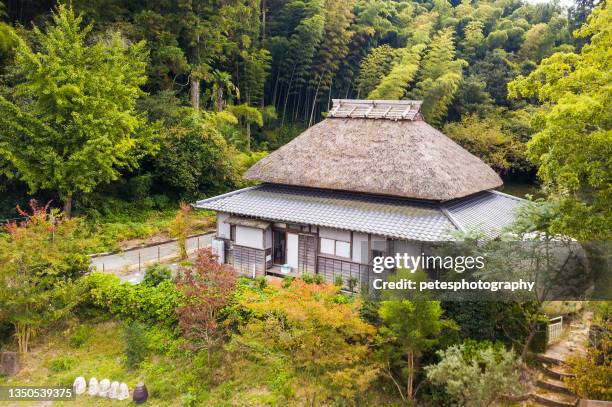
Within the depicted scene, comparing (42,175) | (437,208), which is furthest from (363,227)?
(42,175)

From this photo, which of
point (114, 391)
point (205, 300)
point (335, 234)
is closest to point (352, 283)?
point (335, 234)

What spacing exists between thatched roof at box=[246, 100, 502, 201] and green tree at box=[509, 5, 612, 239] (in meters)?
4.96

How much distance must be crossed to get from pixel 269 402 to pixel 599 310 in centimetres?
784

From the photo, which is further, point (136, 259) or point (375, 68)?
point (375, 68)

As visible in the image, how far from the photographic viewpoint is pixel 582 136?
27.4 feet

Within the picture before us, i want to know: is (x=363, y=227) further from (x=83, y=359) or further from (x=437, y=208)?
(x=83, y=359)

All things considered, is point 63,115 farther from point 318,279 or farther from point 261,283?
point 318,279

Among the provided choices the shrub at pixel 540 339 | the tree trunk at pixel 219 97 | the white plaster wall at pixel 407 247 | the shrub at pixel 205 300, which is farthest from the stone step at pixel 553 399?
the tree trunk at pixel 219 97

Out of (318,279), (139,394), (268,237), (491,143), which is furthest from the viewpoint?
(491,143)

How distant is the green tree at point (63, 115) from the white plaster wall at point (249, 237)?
22.8 feet

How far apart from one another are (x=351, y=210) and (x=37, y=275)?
941cm

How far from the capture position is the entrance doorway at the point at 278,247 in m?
16.0

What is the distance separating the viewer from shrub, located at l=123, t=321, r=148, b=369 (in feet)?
39.8

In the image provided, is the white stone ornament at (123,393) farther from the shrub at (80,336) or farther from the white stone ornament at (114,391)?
the shrub at (80,336)
